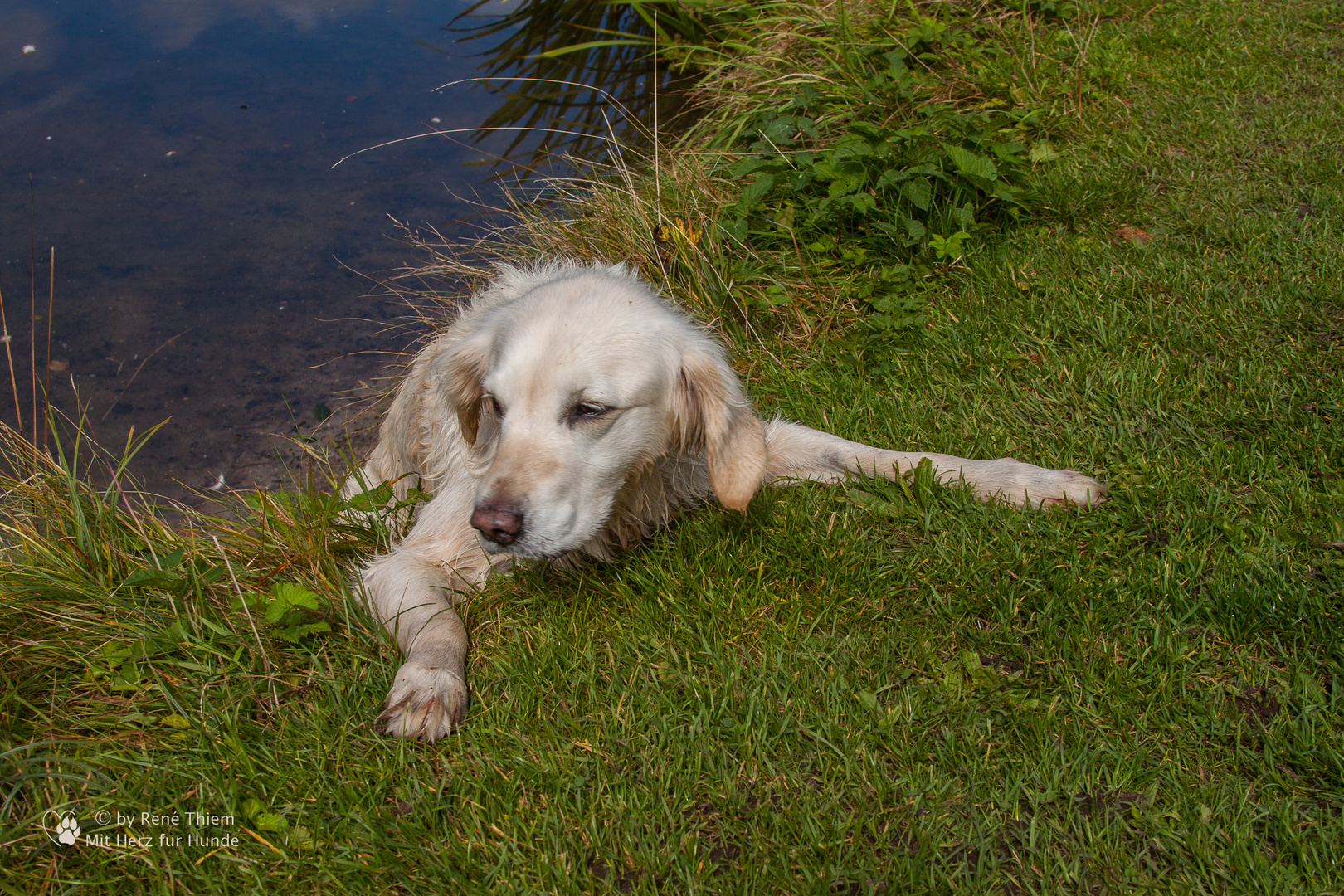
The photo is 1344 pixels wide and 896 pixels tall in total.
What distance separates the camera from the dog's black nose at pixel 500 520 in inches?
84.9

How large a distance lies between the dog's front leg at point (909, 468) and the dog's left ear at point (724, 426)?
0.39 metres

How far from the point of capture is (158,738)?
2152 mm

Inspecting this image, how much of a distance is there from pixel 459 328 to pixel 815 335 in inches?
63.6

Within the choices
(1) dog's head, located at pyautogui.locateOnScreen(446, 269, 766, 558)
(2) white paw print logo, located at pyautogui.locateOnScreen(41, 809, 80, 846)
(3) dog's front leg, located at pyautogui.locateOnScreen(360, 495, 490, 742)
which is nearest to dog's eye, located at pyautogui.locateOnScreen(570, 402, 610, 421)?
(1) dog's head, located at pyautogui.locateOnScreen(446, 269, 766, 558)

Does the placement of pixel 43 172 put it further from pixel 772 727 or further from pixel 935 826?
pixel 935 826

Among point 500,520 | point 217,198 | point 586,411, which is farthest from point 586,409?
point 217,198

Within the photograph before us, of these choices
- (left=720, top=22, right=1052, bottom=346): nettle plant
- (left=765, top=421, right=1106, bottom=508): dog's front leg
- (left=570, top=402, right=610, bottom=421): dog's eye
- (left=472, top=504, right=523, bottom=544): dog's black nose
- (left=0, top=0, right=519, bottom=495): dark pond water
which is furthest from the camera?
(left=0, top=0, right=519, bottom=495): dark pond water

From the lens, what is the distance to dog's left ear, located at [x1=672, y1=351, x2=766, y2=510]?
251 cm

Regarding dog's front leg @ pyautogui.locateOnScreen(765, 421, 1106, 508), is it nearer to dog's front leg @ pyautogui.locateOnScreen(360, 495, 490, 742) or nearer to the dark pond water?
dog's front leg @ pyautogui.locateOnScreen(360, 495, 490, 742)

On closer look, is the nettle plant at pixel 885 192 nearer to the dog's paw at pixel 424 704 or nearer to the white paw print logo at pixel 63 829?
the dog's paw at pixel 424 704

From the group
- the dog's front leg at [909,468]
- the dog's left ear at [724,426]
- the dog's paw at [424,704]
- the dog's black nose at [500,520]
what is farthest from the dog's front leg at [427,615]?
the dog's front leg at [909,468]

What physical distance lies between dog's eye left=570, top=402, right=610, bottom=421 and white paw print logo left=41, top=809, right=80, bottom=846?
1510 mm

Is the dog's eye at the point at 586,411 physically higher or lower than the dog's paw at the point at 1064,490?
higher

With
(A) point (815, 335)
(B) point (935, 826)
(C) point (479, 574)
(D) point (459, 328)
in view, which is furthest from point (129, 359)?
(B) point (935, 826)
